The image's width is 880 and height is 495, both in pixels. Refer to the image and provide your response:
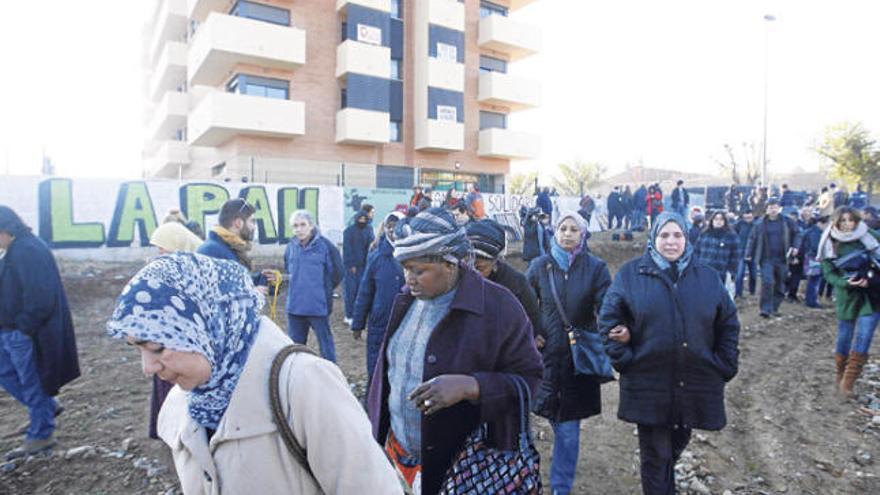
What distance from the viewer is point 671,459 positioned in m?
3.08

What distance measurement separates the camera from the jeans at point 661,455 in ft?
9.98

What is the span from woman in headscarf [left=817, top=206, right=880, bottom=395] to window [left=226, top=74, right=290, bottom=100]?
74.3 ft

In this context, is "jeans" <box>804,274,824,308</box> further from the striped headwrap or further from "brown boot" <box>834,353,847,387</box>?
the striped headwrap

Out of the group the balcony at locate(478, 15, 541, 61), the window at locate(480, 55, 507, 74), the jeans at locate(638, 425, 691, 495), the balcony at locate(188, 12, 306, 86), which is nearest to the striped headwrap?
the jeans at locate(638, 425, 691, 495)

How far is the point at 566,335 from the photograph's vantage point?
3664 millimetres

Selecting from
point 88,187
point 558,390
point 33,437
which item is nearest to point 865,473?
point 558,390

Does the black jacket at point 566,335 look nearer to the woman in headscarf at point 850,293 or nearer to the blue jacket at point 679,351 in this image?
the blue jacket at point 679,351

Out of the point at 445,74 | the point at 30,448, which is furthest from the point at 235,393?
the point at 445,74

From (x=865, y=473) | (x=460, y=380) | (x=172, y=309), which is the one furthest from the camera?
(x=865, y=473)

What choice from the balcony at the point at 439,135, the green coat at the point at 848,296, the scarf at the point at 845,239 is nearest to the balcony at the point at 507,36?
the balcony at the point at 439,135

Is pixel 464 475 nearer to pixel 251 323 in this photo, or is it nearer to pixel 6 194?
pixel 251 323

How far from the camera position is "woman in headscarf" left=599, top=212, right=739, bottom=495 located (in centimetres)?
298

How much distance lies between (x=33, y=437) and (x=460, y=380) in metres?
4.38

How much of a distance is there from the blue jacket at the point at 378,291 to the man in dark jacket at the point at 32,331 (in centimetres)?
253
